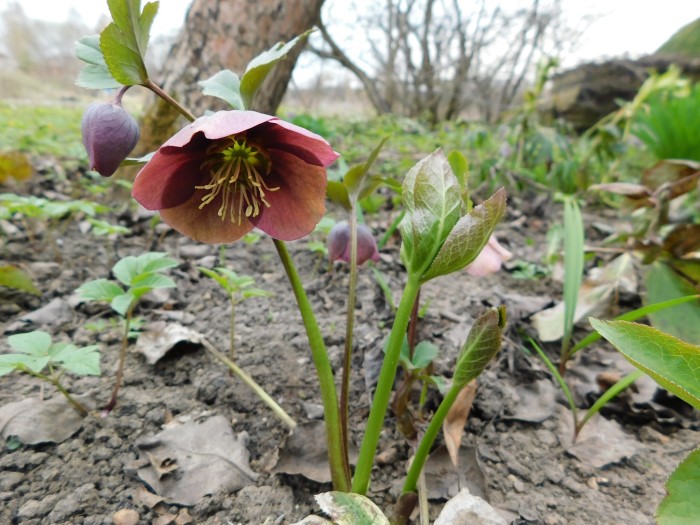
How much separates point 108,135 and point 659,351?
0.63m

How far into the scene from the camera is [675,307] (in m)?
1.02

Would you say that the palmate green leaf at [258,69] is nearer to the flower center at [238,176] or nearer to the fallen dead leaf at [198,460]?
the flower center at [238,176]

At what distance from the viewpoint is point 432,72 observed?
23.2 feet

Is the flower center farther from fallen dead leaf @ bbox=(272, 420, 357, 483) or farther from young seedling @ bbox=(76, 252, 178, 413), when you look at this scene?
fallen dead leaf @ bbox=(272, 420, 357, 483)

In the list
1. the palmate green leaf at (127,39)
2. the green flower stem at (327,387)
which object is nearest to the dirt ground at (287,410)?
the green flower stem at (327,387)

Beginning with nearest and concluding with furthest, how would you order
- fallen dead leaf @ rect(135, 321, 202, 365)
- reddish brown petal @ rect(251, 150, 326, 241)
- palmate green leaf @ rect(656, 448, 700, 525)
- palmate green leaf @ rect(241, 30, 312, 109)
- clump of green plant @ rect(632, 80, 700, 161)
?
palmate green leaf @ rect(656, 448, 700, 525) < palmate green leaf @ rect(241, 30, 312, 109) < reddish brown petal @ rect(251, 150, 326, 241) < fallen dead leaf @ rect(135, 321, 202, 365) < clump of green plant @ rect(632, 80, 700, 161)

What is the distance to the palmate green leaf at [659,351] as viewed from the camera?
438mm

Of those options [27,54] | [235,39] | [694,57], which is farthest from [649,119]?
[27,54]

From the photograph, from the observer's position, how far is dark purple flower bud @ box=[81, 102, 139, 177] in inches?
21.3

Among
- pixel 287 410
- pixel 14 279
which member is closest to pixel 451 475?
pixel 287 410

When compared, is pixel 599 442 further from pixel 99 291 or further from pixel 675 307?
pixel 99 291

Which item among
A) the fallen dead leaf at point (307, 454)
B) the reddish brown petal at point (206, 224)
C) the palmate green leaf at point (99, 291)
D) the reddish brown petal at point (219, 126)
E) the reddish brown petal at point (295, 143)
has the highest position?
the reddish brown petal at point (219, 126)

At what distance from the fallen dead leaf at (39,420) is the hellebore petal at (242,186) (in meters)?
0.38

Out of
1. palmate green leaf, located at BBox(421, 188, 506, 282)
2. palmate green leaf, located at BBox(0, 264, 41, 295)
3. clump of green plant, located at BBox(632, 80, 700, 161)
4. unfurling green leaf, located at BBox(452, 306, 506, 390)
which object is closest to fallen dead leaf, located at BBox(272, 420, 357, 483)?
unfurling green leaf, located at BBox(452, 306, 506, 390)
